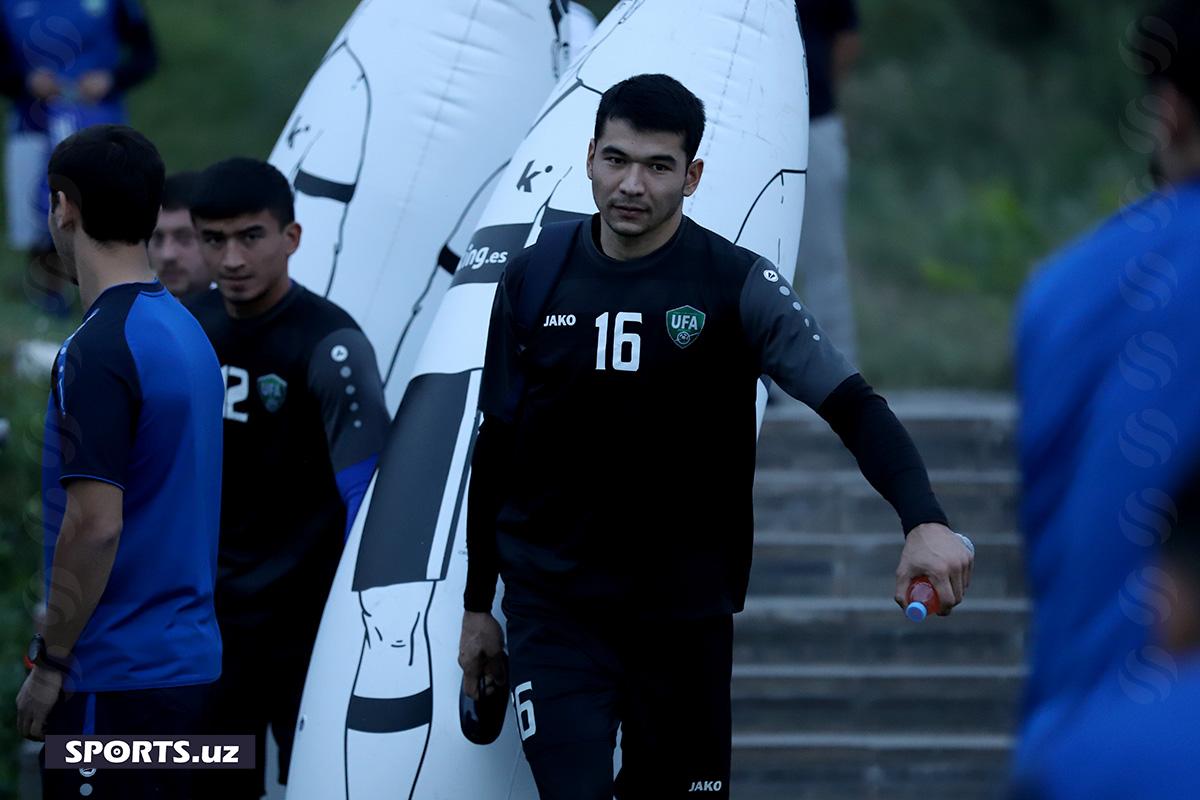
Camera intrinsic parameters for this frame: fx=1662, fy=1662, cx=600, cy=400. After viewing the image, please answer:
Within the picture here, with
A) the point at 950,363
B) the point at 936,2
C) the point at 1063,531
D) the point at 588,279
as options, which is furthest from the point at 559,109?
the point at 936,2

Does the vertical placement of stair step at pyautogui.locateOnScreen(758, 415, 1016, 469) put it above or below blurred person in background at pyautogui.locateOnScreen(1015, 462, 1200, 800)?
Result: below

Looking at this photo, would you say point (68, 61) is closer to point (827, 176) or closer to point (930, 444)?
point (827, 176)

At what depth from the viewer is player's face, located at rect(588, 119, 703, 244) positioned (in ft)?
11.6

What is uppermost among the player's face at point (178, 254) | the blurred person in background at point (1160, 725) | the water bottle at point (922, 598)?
the blurred person in background at point (1160, 725)

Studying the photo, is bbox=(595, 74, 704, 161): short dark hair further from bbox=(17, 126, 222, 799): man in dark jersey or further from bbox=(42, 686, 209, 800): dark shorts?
bbox=(42, 686, 209, 800): dark shorts

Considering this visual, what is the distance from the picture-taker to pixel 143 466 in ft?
10.8

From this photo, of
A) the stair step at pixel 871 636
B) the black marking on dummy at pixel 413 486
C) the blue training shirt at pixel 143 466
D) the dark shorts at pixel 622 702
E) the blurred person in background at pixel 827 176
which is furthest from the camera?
the blurred person in background at pixel 827 176

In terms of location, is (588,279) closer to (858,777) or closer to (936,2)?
(858,777)

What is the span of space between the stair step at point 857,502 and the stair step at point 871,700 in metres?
0.86

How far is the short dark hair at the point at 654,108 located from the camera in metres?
3.58

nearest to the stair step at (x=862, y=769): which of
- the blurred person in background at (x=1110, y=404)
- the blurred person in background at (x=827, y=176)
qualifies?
the blurred person in background at (x=827, y=176)

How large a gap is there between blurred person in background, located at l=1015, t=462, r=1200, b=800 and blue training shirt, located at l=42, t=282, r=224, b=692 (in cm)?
220

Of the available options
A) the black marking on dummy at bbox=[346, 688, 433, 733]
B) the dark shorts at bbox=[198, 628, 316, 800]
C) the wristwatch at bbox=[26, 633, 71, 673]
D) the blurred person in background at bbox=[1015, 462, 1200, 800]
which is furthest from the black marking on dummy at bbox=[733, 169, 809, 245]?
the blurred person in background at bbox=[1015, 462, 1200, 800]

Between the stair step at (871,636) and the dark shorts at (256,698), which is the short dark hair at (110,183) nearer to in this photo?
the dark shorts at (256,698)
